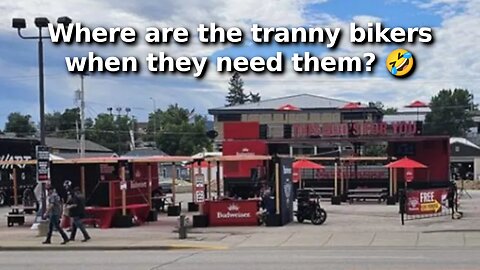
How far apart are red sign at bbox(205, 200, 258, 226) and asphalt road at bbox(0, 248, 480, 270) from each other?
26.4 feet

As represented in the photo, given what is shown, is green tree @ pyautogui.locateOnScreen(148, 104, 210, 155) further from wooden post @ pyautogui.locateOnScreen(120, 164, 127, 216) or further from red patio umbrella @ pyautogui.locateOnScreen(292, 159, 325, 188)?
wooden post @ pyautogui.locateOnScreen(120, 164, 127, 216)

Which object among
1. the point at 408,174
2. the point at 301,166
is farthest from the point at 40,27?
the point at 408,174

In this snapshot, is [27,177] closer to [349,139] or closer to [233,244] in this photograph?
[349,139]

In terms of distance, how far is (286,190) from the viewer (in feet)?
96.5

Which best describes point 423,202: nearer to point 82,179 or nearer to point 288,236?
point 288,236

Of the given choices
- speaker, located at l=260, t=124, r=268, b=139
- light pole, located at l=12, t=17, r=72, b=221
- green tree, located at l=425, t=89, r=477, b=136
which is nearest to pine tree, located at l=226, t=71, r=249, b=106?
green tree, located at l=425, t=89, r=477, b=136

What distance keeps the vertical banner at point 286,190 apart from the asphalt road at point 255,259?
313 inches

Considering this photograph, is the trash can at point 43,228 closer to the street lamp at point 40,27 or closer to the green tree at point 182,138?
the street lamp at point 40,27

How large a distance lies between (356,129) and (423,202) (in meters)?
21.5

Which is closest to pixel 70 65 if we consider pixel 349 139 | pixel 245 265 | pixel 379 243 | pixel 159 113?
pixel 379 243

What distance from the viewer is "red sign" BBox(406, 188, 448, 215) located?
97.4 feet

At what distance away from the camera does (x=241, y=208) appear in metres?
29.1

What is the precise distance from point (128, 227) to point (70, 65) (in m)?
6.92

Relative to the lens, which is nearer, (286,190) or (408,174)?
→ (286,190)
